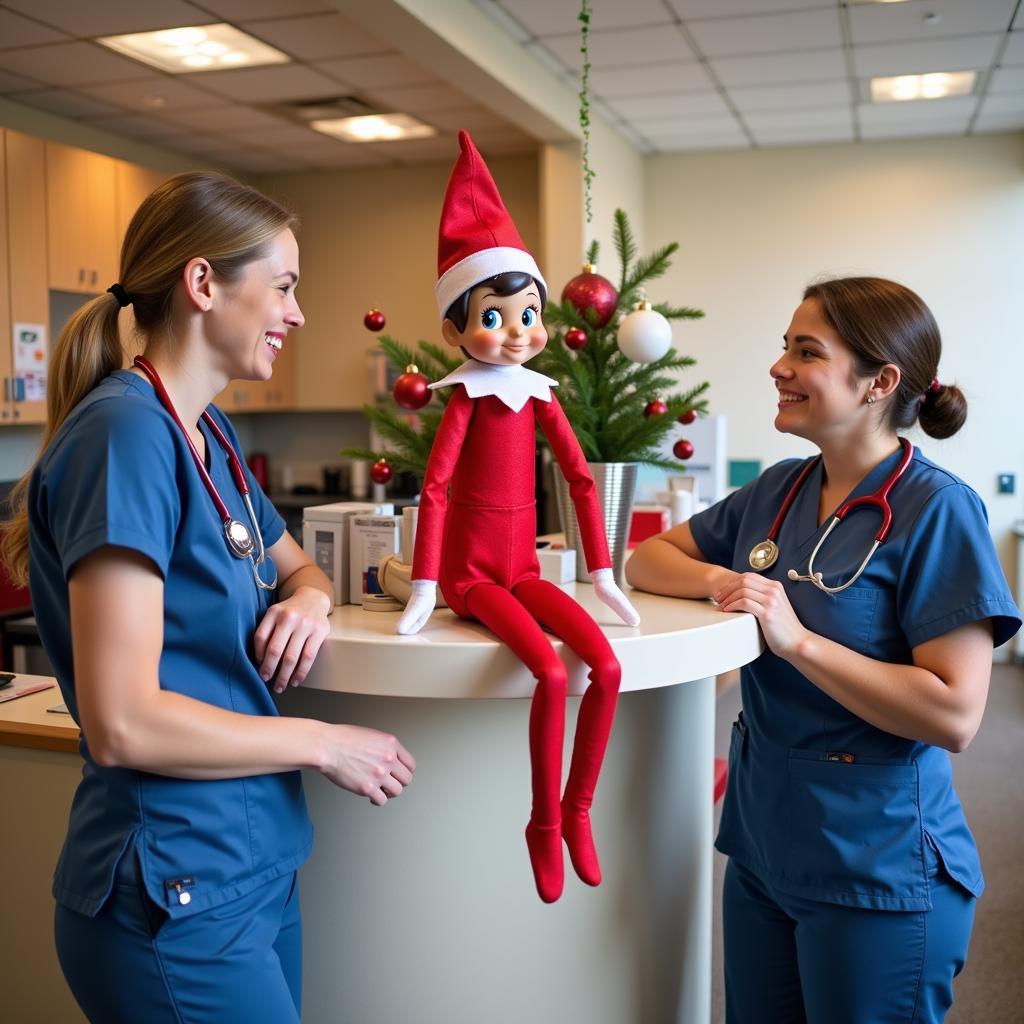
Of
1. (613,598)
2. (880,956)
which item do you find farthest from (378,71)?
(880,956)

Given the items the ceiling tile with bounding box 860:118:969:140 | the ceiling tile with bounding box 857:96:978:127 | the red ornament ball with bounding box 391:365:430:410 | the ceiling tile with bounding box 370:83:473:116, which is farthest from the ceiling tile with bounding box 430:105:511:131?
the red ornament ball with bounding box 391:365:430:410

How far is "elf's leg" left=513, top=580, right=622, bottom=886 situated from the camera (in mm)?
1178

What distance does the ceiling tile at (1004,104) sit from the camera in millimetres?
4918

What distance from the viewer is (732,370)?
20.2ft

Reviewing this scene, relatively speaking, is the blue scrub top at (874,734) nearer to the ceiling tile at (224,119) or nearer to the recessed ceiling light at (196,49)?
the recessed ceiling light at (196,49)

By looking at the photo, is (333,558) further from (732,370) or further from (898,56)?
(732,370)

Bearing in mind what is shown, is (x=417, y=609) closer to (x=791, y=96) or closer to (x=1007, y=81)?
(x=791, y=96)

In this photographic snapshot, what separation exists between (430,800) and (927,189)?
5362 mm

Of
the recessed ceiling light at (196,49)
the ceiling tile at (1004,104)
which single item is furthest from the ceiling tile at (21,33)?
the ceiling tile at (1004,104)

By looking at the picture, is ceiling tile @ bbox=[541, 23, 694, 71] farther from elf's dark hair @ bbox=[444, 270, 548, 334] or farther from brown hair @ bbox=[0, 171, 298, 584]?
brown hair @ bbox=[0, 171, 298, 584]

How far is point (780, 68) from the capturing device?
4465 mm

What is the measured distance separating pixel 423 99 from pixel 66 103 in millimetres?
1696

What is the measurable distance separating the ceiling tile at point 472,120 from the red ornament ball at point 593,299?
3313mm

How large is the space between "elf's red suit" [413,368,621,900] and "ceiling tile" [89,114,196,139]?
449 centimetres
